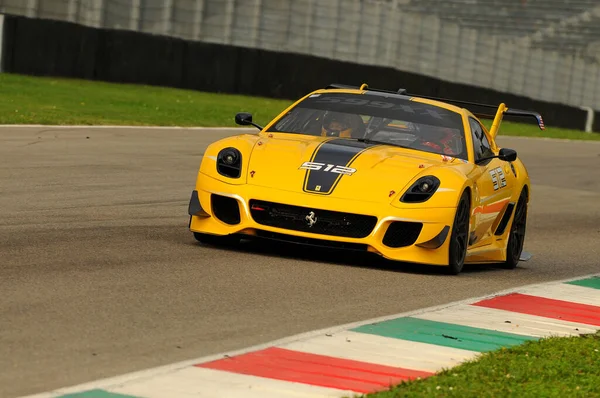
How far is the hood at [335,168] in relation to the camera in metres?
9.29

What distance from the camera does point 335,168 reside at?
9.44 meters

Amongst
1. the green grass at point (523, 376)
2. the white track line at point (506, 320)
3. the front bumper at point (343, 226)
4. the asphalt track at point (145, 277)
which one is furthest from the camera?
the front bumper at point (343, 226)

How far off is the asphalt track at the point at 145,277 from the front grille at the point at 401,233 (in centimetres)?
22

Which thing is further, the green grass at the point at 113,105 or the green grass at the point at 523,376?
the green grass at the point at 113,105

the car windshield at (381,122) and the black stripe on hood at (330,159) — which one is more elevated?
the car windshield at (381,122)

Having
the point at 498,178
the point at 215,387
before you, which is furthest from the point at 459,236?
the point at 215,387

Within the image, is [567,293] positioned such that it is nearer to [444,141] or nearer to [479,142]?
[444,141]

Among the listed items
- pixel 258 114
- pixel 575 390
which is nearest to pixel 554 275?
pixel 575 390

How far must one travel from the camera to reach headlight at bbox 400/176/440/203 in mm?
9312

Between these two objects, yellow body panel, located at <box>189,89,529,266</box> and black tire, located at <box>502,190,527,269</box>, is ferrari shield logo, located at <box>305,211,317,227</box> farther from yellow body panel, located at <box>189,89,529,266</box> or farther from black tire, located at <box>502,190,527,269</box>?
black tire, located at <box>502,190,527,269</box>

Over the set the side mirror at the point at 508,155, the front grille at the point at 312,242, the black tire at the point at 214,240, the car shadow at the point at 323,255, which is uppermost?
the side mirror at the point at 508,155

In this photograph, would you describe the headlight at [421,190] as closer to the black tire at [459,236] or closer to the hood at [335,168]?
the hood at [335,168]

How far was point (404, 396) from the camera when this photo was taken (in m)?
5.29

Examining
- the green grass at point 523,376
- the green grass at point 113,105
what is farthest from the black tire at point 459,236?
the green grass at point 113,105
